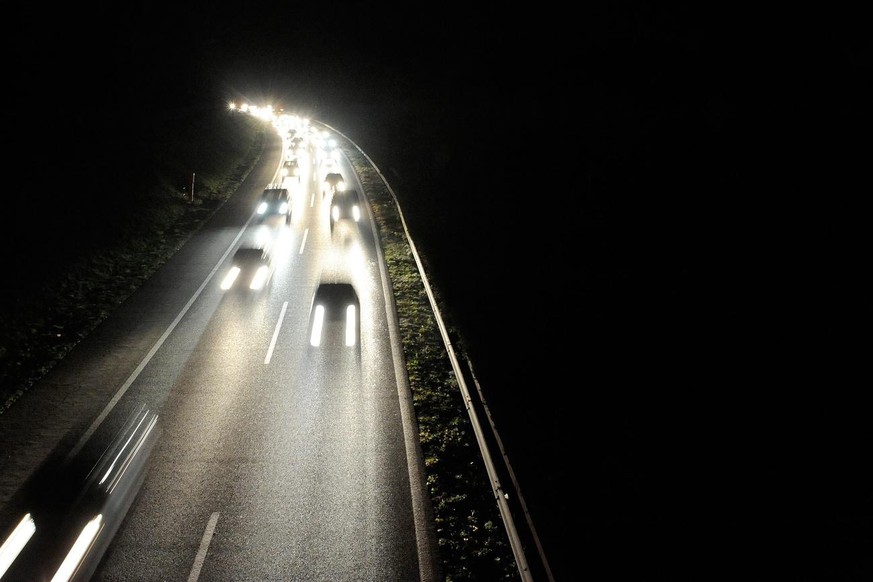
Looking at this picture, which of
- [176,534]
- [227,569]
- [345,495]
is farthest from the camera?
[345,495]

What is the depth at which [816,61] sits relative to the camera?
17.1m

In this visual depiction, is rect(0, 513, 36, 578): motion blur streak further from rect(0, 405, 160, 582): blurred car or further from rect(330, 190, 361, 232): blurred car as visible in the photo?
rect(330, 190, 361, 232): blurred car

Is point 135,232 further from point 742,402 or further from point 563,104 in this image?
point 563,104

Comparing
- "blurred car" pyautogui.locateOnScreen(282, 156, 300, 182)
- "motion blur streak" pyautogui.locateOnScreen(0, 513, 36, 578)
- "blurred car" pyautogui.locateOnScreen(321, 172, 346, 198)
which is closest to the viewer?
"motion blur streak" pyautogui.locateOnScreen(0, 513, 36, 578)

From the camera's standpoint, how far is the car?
25842 millimetres

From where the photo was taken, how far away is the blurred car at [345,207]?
25.6 meters

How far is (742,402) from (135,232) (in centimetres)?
2266

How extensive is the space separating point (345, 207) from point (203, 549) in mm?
22540

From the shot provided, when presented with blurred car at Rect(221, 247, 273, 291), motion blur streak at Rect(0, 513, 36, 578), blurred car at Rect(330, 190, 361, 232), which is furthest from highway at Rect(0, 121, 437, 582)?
blurred car at Rect(330, 190, 361, 232)

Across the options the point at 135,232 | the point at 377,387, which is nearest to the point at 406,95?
the point at 135,232

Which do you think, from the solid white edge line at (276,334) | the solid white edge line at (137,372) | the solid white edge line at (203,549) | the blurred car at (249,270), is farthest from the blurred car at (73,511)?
the blurred car at (249,270)

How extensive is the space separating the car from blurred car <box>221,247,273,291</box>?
5800 mm

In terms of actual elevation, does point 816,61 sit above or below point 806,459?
above

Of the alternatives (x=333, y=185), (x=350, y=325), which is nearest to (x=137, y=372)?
(x=350, y=325)
